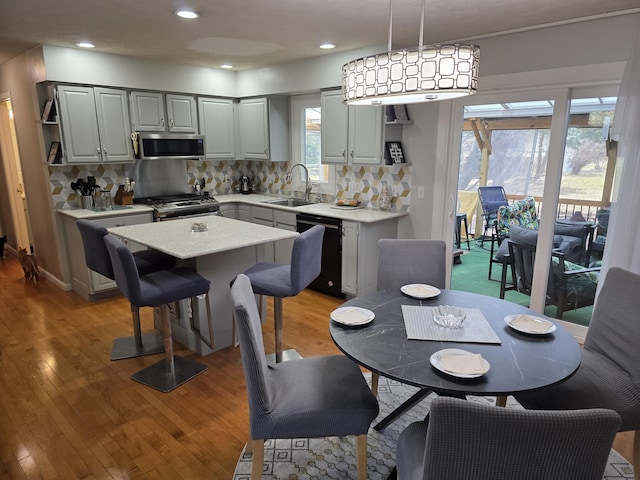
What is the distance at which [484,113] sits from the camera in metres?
3.58

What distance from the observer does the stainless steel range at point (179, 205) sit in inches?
176

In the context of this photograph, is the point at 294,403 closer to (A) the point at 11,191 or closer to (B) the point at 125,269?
(B) the point at 125,269

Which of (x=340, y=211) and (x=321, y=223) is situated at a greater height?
(x=340, y=211)

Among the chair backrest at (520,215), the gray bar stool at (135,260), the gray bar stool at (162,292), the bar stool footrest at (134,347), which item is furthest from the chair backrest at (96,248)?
the chair backrest at (520,215)

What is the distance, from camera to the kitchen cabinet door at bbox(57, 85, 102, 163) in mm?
4004

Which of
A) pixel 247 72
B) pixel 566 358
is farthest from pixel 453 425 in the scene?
pixel 247 72

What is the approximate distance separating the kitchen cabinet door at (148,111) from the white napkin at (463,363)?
416cm

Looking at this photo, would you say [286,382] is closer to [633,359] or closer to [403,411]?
[403,411]

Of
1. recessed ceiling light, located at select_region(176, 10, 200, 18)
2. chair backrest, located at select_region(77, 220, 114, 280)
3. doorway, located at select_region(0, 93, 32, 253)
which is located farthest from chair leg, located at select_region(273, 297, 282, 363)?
doorway, located at select_region(0, 93, 32, 253)

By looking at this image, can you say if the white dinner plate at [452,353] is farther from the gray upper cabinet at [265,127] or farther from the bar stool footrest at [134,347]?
the gray upper cabinet at [265,127]

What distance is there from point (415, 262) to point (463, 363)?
3.91ft

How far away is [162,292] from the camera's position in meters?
2.63

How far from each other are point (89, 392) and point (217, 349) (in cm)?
89

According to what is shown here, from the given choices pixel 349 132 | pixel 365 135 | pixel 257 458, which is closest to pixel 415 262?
pixel 257 458
